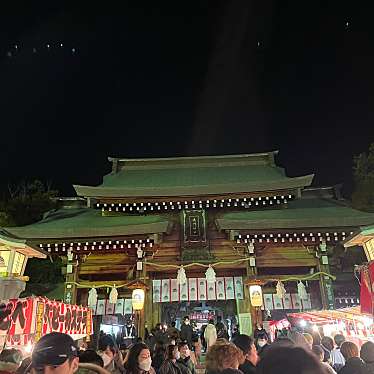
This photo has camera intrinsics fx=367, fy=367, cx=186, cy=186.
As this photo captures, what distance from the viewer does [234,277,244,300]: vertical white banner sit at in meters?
14.9

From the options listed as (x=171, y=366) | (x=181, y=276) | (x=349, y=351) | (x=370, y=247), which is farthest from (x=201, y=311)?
(x=349, y=351)

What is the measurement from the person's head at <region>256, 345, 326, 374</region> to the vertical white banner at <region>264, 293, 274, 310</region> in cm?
1407

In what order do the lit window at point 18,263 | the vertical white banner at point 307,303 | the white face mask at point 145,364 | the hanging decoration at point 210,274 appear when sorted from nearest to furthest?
the white face mask at point 145,364, the lit window at point 18,263, the hanging decoration at point 210,274, the vertical white banner at point 307,303

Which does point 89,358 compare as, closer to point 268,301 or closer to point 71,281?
point 71,281

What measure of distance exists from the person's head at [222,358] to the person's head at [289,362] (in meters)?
1.88

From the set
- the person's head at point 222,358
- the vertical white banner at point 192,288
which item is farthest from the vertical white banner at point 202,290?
the person's head at point 222,358

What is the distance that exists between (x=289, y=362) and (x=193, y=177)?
17990mm

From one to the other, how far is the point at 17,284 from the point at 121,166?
13.9 metres

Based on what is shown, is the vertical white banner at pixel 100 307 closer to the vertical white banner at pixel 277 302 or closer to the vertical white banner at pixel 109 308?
the vertical white banner at pixel 109 308

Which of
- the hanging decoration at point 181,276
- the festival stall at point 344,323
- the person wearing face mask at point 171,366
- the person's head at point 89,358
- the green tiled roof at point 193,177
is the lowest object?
the person wearing face mask at point 171,366

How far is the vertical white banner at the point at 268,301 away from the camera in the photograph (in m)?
15.0

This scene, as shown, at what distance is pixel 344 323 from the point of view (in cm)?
857

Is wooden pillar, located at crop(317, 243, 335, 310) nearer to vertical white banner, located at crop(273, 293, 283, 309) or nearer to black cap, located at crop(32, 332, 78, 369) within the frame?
vertical white banner, located at crop(273, 293, 283, 309)

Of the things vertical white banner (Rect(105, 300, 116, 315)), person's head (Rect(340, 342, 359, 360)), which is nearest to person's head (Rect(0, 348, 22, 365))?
person's head (Rect(340, 342, 359, 360))
